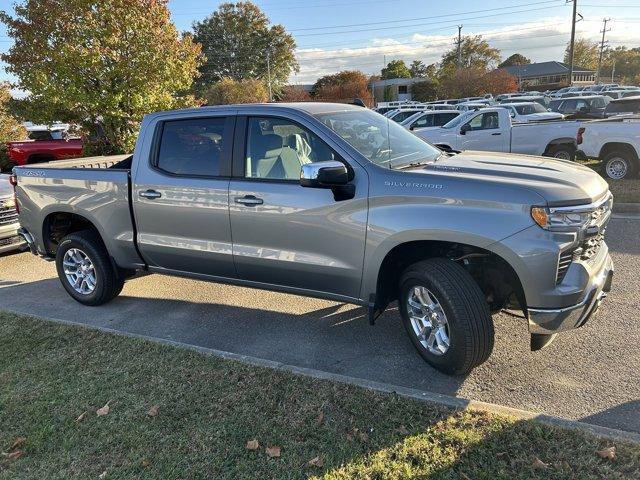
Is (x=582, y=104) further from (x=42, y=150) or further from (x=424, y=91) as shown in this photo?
(x=424, y=91)

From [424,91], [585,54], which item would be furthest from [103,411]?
[585,54]

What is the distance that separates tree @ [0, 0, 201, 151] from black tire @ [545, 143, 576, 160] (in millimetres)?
8752

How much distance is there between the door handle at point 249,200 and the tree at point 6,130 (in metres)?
15.2

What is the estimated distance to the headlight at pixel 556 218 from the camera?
9.75ft

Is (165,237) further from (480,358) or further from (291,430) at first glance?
(480,358)

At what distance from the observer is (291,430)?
300 centimetres

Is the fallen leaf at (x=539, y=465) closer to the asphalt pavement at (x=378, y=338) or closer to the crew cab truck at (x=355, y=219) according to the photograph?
the asphalt pavement at (x=378, y=338)

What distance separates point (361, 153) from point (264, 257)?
117cm

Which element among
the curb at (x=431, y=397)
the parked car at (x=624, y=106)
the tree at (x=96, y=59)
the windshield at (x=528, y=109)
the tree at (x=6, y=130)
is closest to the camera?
the curb at (x=431, y=397)

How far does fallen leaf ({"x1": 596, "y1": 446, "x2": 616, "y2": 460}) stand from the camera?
257cm

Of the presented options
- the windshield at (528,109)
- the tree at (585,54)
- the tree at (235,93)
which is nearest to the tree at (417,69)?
the tree at (585,54)

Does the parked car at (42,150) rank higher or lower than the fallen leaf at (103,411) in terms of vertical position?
higher

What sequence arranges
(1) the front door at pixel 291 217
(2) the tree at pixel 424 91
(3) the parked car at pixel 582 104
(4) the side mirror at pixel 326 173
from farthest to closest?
1. (2) the tree at pixel 424 91
2. (3) the parked car at pixel 582 104
3. (1) the front door at pixel 291 217
4. (4) the side mirror at pixel 326 173

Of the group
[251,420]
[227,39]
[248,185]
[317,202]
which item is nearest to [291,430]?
[251,420]
